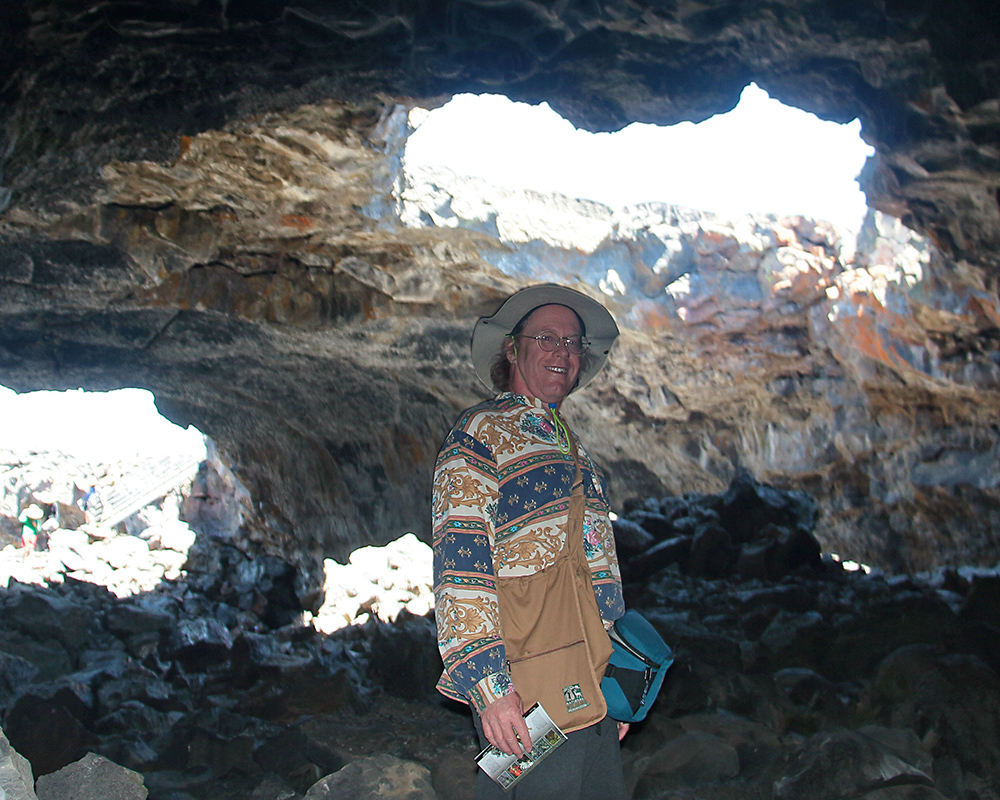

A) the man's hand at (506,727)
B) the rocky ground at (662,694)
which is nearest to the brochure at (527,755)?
the man's hand at (506,727)

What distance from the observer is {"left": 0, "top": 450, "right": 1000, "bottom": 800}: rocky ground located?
122 inches

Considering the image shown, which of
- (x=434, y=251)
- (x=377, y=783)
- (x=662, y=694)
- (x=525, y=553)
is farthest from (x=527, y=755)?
(x=434, y=251)

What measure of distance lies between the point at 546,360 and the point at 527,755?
0.95m

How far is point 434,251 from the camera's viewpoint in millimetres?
5031

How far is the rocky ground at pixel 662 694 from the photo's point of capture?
3111 mm

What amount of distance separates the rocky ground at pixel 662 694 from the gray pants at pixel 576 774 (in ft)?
3.84

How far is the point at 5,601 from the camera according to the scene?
6.76 meters

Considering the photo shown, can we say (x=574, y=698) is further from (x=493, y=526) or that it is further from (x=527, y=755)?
(x=493, y=526)

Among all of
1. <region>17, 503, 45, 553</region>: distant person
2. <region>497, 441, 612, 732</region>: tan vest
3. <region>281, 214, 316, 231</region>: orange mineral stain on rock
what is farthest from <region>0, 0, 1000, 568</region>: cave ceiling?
<region>17, 503, 45, 553</region>: distant person

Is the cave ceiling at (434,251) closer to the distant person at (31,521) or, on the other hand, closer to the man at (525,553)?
the man at (525,553)

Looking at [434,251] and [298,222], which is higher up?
[298,222]

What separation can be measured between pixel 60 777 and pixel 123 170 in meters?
2.80

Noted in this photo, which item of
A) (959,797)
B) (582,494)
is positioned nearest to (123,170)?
(582,494)

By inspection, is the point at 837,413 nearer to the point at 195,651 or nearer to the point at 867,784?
the point at 867,784
